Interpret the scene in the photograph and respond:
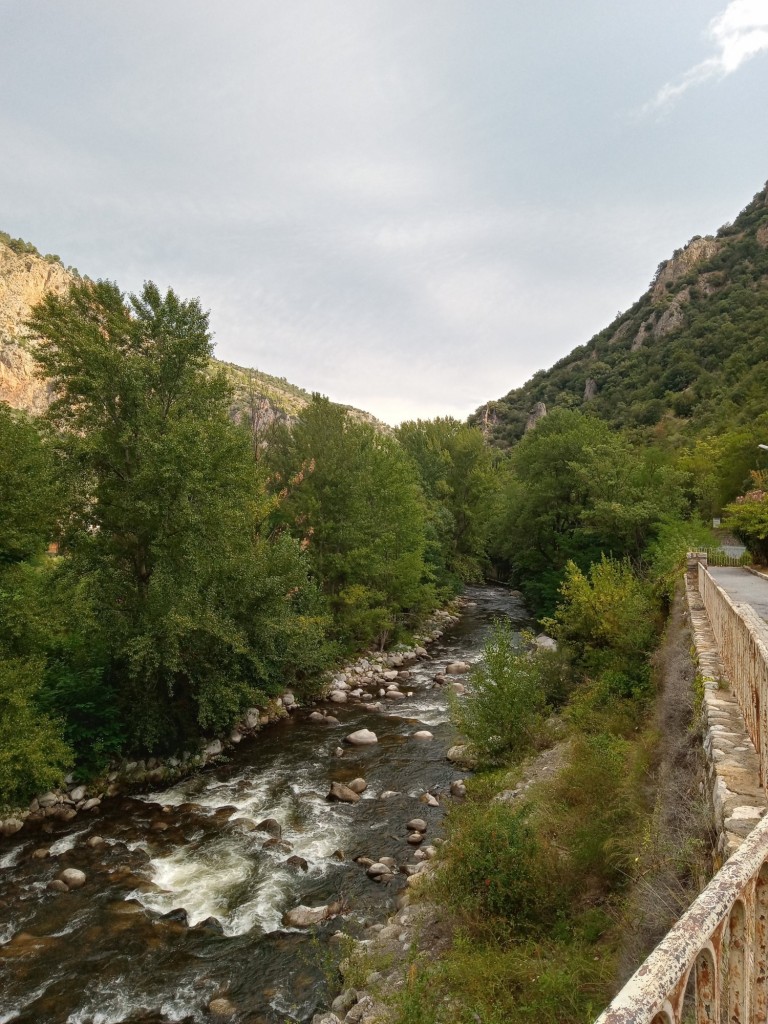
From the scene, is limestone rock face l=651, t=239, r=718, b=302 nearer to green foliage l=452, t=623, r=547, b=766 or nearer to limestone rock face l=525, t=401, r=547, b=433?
limestone rock face l=525, t=401, r=547, b=433

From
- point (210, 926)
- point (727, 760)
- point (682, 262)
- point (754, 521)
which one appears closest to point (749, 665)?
point (727, 760)

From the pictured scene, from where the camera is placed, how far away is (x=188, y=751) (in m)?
14.8

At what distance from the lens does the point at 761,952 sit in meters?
2.35

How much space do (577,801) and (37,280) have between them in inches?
4213

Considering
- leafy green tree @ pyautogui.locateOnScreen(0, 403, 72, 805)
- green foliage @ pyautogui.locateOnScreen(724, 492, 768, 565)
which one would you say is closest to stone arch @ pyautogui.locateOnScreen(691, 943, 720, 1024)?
leafy green tree @ pyautogui.locateOnScreen(0, 403, 72, 805)

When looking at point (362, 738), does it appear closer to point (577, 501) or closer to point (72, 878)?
point (72, 878)

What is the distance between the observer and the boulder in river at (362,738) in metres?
16.0

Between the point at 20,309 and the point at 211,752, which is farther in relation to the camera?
the point at 20,309

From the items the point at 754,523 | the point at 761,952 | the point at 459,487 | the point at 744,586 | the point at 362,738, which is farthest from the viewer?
the point at 459,487

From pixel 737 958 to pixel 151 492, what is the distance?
46.9ft

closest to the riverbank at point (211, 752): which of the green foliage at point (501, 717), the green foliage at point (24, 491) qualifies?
the green foliage at point (24, 491)

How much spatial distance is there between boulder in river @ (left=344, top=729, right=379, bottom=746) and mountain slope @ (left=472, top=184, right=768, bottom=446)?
1572 inches

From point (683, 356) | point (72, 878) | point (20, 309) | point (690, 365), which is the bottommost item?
point (72, 878)

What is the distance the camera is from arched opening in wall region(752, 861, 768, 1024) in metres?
2.28
